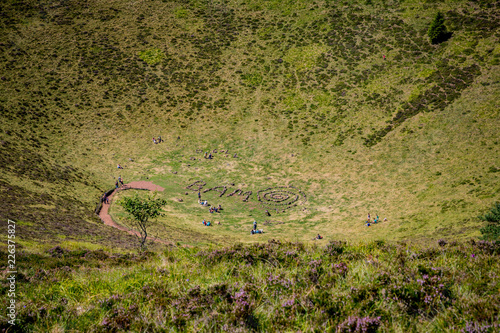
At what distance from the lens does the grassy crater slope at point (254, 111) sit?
48531mm

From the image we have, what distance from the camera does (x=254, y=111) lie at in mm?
92688

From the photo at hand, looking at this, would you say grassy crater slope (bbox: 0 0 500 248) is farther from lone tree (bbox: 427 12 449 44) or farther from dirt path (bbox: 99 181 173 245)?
lone tree (bbox: 427 12 449 44)

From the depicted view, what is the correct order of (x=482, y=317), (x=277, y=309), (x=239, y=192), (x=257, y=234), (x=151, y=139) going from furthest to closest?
(x=151, y=139)
(x=239, y=192)
(x=257, y=234)
(x=277, y=309)
(x=482, y=317)

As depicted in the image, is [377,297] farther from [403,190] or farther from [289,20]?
[289,20]

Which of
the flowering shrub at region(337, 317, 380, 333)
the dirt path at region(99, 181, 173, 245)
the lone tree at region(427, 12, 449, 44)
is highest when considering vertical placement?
the lone tree at region(427, 12, 449, 44)

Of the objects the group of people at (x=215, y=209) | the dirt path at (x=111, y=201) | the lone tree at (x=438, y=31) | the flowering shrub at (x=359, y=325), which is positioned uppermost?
the lone tree at (x=438, y=31)

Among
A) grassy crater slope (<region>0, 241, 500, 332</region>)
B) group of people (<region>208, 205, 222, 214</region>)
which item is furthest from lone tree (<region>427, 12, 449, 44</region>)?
grassy crater slope (<region>0, 241, 500, 332</region>)

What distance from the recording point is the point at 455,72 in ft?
260

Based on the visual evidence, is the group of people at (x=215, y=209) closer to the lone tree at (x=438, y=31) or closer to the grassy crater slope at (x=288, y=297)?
the grassy crater slope at (x=288, y=297)

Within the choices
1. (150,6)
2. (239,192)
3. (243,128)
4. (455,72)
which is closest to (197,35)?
(150,6)

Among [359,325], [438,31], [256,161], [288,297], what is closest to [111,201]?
[256,161]

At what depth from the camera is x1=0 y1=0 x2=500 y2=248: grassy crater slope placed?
4853cm

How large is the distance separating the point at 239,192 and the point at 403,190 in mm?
30622

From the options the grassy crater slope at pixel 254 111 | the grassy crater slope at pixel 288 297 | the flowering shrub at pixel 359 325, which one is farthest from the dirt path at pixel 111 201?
the flowering shrub at pixel 359 325
